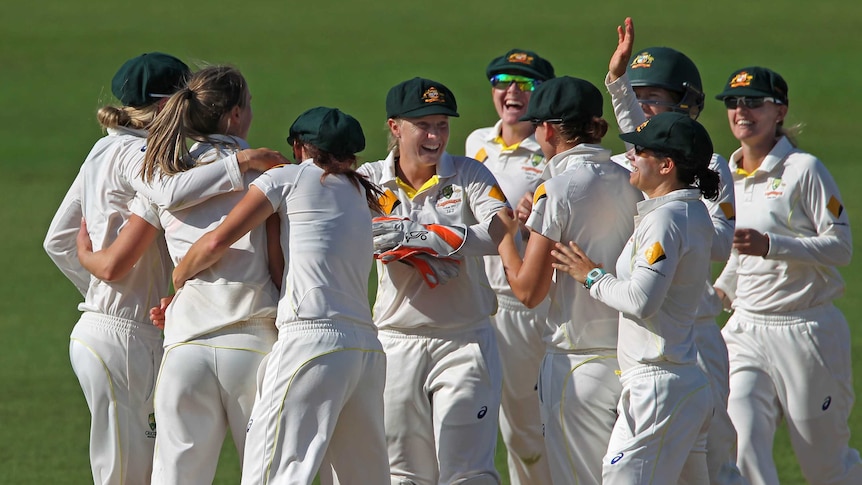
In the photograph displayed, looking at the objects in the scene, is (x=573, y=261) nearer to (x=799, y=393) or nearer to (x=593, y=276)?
(x=593, y=276)

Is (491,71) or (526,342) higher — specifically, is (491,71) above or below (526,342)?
above

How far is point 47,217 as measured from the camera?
17.5 m

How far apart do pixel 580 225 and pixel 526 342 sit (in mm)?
1842

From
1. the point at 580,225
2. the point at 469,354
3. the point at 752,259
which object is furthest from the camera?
the point at 752,259

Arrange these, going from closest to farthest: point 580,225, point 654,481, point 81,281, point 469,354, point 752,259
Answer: point 654,481 < point 580,225 < point 469,354 < point 81,281 < point 752,259

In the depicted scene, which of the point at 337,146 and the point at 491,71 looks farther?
the point at 491,71

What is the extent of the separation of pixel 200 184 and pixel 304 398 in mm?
959

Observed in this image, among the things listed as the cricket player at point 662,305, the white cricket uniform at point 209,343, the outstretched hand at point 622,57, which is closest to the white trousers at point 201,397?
the white cricket uniform at point 209,343

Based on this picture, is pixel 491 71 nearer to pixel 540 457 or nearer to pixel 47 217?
pixel 540 457

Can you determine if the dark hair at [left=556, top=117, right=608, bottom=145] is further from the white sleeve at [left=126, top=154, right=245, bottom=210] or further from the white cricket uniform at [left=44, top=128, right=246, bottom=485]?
the white cricket uniform at [left=44, top=128, right=246, bottom=485]

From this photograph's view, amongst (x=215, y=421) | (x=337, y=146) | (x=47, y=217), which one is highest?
(x=337, y=146)

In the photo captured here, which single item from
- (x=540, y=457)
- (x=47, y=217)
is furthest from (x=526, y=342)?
(x=47, y=217)

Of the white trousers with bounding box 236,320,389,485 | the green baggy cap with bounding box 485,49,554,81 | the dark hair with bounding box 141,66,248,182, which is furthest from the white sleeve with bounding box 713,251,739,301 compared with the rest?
the dark hair with bounding box 141,66,248,182

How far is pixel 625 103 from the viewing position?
6.18 m
